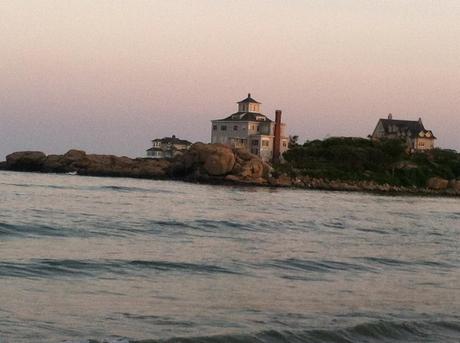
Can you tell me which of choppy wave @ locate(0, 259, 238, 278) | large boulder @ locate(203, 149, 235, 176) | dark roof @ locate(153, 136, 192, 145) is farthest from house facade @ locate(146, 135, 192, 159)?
choppy wave @ locate(0, 259, 238, 278)

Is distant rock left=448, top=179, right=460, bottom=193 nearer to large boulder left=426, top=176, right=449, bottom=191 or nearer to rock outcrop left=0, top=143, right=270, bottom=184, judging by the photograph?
large boulder left=426, top=176, right=449, bottom=191

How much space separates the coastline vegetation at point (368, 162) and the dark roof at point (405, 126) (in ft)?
50.5

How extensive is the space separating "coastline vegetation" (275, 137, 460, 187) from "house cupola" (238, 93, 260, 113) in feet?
27.4

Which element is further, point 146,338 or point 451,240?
point 451,240

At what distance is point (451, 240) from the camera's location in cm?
3158

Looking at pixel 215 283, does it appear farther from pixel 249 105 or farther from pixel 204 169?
pixel 249 105

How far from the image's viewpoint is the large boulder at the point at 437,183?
10462 centimetres

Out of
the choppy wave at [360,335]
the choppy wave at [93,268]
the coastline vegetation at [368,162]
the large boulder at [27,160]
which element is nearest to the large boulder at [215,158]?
the coastline vegetation at [368,162]

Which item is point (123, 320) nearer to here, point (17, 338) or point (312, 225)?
point (17, 338)

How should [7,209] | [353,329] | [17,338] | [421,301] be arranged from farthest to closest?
1. [7,209]
2. [421,301]
3. [353,329]
4. [17,338]

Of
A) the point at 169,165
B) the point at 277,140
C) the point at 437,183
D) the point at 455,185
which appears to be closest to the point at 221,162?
the point at 169,165

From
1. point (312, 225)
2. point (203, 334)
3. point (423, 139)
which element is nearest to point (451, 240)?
point (312, 225)

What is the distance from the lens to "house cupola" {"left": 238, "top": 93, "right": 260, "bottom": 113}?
387 ft

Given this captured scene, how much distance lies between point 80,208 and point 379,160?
78.3 metres
